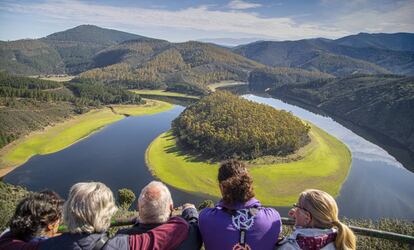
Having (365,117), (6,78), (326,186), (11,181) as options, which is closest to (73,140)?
(11,181)

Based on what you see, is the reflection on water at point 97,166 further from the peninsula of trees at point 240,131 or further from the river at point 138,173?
the peninsula of trees at point 240,131

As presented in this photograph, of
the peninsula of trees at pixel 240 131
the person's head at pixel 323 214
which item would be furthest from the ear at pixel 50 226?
the peninsula of trees at pixel 240 131

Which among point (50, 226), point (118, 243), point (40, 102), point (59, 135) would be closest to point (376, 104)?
point (59, 135)

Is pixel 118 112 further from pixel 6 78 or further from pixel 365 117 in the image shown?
pixel 365 117

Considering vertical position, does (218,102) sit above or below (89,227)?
below

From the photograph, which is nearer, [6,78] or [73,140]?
[73,140]

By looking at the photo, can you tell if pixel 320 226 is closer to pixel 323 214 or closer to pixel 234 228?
pixel 323 214
